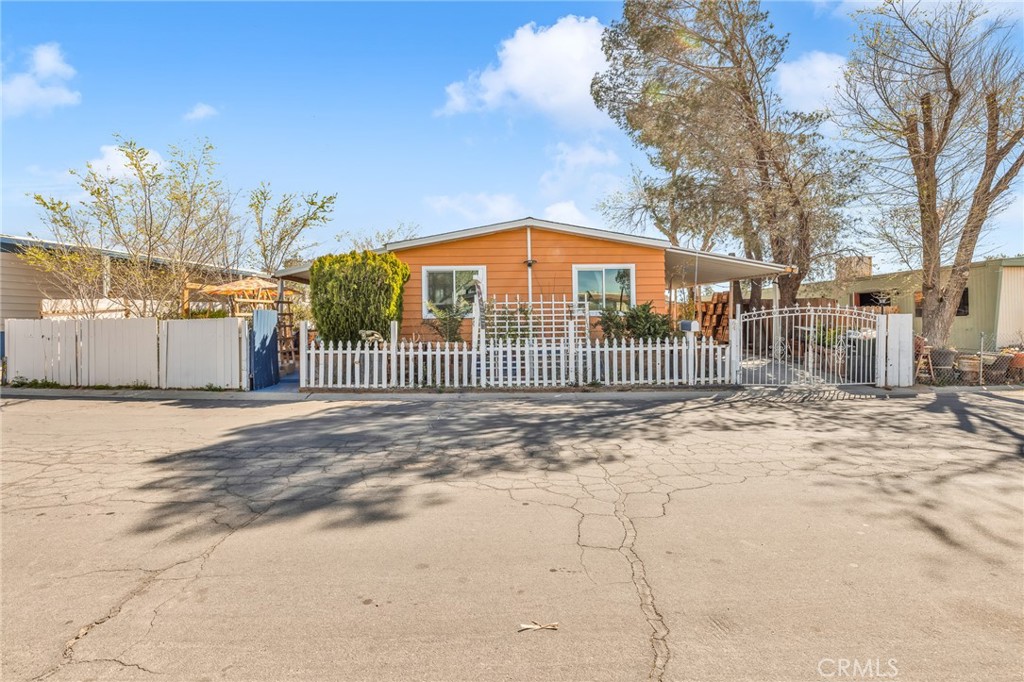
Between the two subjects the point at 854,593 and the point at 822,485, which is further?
the point at 822,485

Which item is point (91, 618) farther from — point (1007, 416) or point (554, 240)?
point (554, 240)

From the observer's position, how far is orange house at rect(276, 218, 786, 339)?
14039 millimetres

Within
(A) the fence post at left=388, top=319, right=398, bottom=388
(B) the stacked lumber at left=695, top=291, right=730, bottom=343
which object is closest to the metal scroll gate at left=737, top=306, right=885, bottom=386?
(A) the fence post at left=388, top=319, right=398, bottom=388

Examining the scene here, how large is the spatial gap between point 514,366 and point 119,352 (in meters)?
8.18

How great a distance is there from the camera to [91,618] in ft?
8.93

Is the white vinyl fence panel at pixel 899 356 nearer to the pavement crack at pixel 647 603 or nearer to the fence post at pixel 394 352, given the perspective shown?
the pavement crack at pixel 647 603

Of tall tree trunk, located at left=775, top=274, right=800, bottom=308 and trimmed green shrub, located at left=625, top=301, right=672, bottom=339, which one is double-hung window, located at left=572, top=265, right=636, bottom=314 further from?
tall tree trunk, located at left=775, top=274, right=800, bottom=308

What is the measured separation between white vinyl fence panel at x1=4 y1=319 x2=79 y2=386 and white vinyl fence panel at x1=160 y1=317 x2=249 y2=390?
2.18 metres

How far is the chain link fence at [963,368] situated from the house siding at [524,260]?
220 inches

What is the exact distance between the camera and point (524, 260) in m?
14.0

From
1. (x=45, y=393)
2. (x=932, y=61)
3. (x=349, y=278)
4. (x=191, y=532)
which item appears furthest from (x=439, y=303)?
(x=932, y=61)

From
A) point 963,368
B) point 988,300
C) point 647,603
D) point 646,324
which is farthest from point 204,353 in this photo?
point 988,300

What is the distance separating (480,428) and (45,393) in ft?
31.5

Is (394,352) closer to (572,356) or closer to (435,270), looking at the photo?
(572,356)
